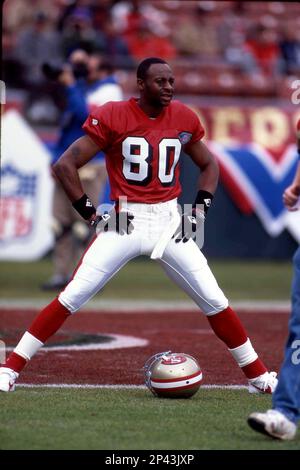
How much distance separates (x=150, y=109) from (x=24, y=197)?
26.9ft

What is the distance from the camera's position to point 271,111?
50.5 ft

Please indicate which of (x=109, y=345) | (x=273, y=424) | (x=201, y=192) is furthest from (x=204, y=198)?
(x=109, y=345)

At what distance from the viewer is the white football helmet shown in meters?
5.86

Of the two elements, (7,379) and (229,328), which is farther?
(229,328)

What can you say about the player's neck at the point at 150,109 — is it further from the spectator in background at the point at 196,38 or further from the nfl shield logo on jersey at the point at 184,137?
Answer: the spectator in background at the point at 196,38

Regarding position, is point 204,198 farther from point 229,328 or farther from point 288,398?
point 288,398

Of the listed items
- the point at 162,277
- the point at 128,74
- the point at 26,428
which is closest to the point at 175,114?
the point at 26,428

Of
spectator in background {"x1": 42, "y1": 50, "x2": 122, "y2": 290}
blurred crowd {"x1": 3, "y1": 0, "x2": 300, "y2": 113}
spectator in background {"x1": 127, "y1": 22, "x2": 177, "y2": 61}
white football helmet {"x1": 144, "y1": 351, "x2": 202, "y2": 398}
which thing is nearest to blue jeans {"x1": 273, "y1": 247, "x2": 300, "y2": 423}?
white football helmet {"x1": 144, "y1": 351, "x2": 202, "y2": 398}

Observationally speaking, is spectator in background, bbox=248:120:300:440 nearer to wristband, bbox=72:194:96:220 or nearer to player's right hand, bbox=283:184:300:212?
player's right hand, bbox=283:184:300:212

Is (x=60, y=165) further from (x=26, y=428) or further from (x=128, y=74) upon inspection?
(x=128, y=74)

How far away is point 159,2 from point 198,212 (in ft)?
40.9

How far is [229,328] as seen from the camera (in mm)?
6008

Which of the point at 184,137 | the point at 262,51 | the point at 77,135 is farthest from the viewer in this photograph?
the point at 262,51

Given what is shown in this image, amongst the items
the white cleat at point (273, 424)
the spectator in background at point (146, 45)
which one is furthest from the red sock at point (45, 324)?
the spectator in background at point (146, 45)
